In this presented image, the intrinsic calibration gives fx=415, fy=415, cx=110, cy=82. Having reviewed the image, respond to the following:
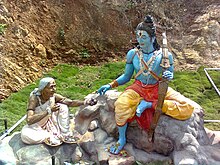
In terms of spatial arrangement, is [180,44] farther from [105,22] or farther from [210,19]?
[105,22]

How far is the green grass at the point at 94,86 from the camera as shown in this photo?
8586 millimetres

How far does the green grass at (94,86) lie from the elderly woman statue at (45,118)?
2311 mm

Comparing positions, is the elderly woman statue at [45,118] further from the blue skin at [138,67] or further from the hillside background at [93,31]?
the hillside background at [93,31]

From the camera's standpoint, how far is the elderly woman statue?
5473 millimetres

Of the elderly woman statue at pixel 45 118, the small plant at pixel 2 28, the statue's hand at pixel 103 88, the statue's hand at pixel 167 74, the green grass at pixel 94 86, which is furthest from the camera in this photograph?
the small plant at pixel 2 28

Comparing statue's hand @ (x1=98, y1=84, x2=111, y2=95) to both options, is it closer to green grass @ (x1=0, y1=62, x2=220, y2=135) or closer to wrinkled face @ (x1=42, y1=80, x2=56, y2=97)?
wrinkled face @ (x1=42, y1=80, x2=56, y2=97)

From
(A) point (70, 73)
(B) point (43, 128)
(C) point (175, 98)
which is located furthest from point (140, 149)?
(A) point (70, 73)

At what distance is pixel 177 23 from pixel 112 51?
219 cm

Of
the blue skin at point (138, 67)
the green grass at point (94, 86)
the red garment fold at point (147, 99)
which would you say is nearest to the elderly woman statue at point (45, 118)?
the blue skin at point (138, 67)

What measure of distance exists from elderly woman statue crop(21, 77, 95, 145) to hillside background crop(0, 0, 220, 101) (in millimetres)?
4449

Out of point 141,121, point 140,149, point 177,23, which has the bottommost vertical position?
point 140,149

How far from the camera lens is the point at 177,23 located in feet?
39.7

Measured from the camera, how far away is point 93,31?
452 inches

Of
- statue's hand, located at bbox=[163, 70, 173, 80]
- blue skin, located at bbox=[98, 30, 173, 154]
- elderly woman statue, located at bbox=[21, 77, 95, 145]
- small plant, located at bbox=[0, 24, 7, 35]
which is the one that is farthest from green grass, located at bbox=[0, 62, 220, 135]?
statue's hand, located at bbox=[163, 70, 173, 80]
